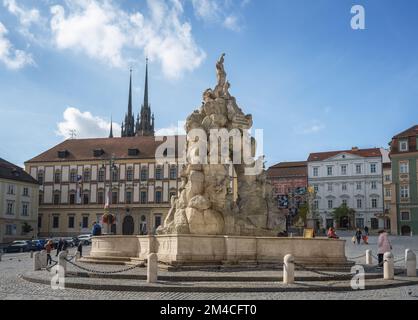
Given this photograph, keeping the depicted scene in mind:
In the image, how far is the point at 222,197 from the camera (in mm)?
19516

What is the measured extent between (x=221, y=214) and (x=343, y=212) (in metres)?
59.9

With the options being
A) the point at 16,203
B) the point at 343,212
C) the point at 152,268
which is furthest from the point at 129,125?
the point at 152,268

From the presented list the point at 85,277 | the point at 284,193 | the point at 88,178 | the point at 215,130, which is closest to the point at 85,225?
the point at 88,178

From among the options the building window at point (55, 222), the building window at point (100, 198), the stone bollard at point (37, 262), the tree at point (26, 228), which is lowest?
the stone bollard at point (37, 262)

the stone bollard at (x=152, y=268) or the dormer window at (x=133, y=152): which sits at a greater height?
the dormer window at (x=133, y=152)

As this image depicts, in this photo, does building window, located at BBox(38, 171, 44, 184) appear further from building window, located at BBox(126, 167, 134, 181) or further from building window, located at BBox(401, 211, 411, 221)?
building window, located at BBox(401, 211, 411, 221)

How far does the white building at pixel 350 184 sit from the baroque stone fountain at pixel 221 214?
5789 cm

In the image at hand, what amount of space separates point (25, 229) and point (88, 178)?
42.3 feet

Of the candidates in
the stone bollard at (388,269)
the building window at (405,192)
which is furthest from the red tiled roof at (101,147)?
the stone bollard at (388,269)

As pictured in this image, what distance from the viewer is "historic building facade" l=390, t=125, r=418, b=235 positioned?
205 ft

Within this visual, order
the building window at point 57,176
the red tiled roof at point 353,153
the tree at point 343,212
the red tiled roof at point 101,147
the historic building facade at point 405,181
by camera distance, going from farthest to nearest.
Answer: the red tiled roof at point 353,153, the tree at point 343,212, the building window at point 57,176, the red tiled roof at point 101,147, the historic building facade at point 405,181

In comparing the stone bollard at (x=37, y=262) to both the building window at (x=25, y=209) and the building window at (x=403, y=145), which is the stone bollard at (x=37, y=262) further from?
the building window at (x=403, y=145)

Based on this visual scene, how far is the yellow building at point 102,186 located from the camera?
71.8m

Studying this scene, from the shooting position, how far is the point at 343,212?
76.2 metres
